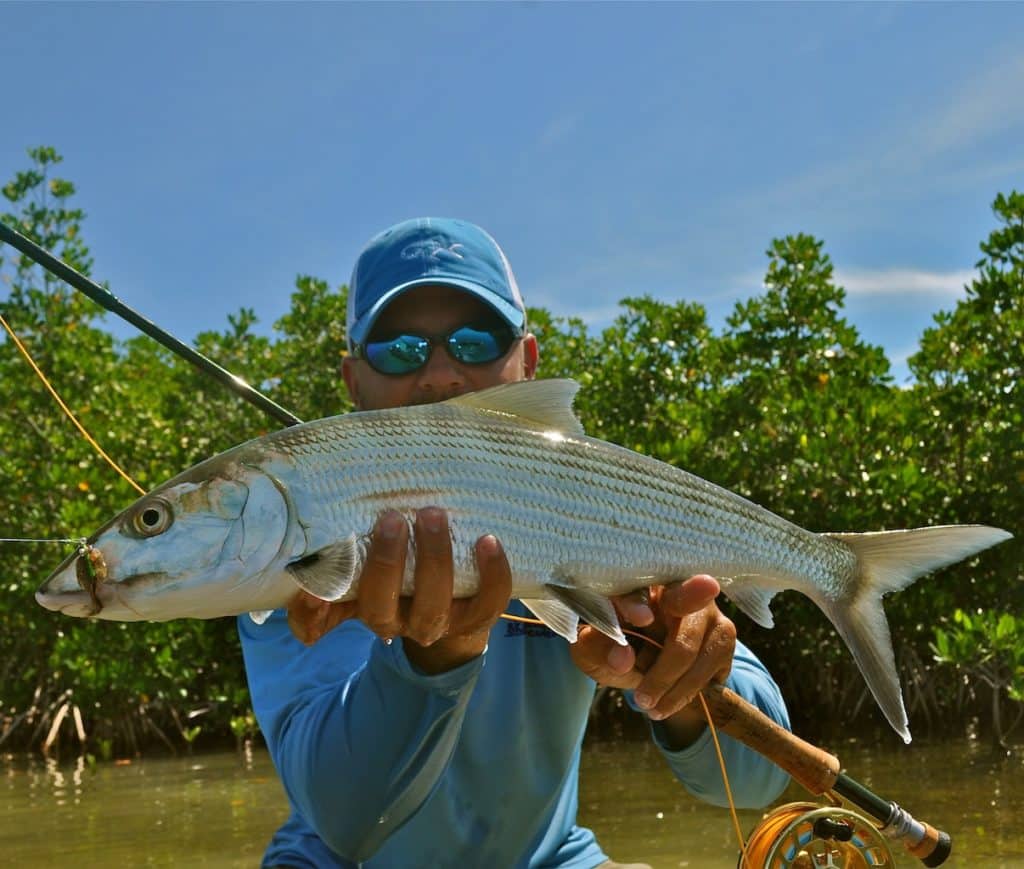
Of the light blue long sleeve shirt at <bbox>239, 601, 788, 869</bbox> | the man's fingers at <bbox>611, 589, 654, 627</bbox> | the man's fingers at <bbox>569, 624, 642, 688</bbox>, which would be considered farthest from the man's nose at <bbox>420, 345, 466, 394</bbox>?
the man's fingers at <bbox>611, 589, 654, 627</bbox>

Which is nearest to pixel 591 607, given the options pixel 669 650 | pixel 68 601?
pixel 669 650

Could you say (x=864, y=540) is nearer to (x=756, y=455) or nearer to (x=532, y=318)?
(x=756, y=455)

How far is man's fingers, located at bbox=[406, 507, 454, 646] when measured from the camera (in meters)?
2.24

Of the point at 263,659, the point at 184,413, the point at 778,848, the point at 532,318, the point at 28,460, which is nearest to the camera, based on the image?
the point at 778,848

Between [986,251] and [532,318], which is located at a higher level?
[532,318]

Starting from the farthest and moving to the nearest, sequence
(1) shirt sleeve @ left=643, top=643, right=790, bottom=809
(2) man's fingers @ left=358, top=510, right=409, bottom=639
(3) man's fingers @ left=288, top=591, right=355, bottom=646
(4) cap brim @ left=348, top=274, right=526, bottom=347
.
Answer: (4) cap brim @ left=348, top=274, right=526, bottom=347 < (1) shirt sleeve @ left=643, top=643, right=790, bottom=809 < (3) man's fingers @ left=288, top=591, right=355, bottom=646 < (2) man's fingers @ left=358, top=510, right=409, bottom=639

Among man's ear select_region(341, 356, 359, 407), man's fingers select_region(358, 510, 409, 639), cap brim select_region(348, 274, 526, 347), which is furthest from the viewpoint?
man's ear select_region(341, 356, 359, 407)

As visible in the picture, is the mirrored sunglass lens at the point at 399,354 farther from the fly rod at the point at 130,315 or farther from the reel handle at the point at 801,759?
the reel handle at the point at 801,759

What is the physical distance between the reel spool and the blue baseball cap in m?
1.65

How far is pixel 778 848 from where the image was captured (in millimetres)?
2869

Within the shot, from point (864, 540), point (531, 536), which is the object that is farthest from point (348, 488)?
point (864, 540)

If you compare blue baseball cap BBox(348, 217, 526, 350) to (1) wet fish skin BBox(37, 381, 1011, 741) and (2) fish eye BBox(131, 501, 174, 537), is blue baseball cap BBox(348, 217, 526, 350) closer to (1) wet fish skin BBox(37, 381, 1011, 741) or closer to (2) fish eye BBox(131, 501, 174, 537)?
(1) wet fish skin BBox(37, 381, 1011, 741)

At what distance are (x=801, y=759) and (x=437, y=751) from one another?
1.01m

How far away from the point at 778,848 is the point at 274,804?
493 centimetres
